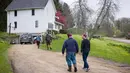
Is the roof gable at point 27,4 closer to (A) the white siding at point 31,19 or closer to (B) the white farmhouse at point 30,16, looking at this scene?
(B) the white farmhouse at point 30,16

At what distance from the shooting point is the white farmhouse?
64250 millimetres

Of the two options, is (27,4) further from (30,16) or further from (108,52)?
(108,52)

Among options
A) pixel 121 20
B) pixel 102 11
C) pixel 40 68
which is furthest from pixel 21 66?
pixel 121 20

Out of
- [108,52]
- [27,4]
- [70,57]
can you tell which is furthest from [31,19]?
[70,57]

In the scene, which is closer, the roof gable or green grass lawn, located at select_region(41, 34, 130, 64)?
green grass lawn, located at select_region(41, 34, 130, 64)

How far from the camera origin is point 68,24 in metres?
107

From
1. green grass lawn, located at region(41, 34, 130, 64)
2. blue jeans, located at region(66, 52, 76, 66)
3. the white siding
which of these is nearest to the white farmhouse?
the white siding

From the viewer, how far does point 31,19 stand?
65688mm

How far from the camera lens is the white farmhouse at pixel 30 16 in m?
64.2

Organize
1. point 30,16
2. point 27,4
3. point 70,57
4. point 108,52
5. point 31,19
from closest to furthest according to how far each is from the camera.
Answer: point 70,57 < point 108,52 < point 31,19 < point 30,16 < point 27,4

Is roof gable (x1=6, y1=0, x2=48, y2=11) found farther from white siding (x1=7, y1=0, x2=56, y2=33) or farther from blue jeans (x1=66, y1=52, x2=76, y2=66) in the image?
blue jeans (x1=66, y1=52, x2=76, y2=66)

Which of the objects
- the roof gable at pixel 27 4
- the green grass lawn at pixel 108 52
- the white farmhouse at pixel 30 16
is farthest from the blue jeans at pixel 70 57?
the roof gable at pixel 27 4

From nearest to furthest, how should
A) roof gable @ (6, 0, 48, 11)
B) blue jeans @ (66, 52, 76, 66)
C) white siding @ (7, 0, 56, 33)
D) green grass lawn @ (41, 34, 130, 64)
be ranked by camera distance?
blue jeans @ (66, 52, 76, 66) → green grass lawn @ (41, 34, 130, 64) → white siding @ (7, 0, 56, 33) → roof gable @ (6, 0, 48, 11)

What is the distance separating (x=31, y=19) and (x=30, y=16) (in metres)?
0.78
